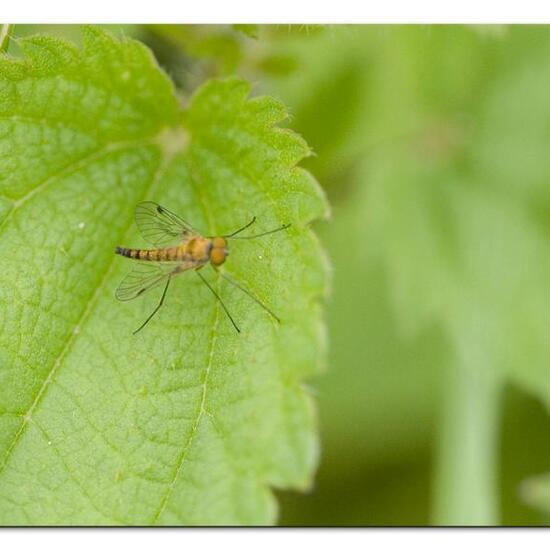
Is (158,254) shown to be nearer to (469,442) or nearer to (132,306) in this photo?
(132,306)

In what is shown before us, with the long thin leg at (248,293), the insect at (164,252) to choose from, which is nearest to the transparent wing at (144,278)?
the insect at (164,252)

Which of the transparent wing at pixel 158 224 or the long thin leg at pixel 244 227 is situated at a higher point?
the transparent wing at pixel 158 224

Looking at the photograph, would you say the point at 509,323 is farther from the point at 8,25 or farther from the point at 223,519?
the point at 8,25

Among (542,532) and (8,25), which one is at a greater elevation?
(8,25)

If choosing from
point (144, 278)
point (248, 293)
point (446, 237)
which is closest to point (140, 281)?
point (144, 278)

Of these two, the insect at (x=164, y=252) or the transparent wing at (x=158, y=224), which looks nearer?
the insect at (x=164, y=252)

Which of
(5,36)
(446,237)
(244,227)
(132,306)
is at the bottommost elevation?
(132,306)

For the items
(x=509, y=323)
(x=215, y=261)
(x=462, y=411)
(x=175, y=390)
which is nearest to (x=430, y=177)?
(x=509, y=323)

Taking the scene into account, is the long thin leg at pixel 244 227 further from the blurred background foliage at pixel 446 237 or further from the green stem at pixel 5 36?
the blurred background foliage at pixel 446 237
